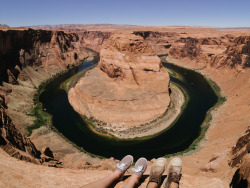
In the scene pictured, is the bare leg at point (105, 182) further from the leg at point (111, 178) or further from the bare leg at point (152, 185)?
the bare leg at point (152, 185)

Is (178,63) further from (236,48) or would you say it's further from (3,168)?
(3,168)

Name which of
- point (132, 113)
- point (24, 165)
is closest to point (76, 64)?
point (132, 113)

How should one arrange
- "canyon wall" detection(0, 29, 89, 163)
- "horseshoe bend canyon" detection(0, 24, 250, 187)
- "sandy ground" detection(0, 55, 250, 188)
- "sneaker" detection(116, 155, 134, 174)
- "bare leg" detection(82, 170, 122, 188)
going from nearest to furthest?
1. "bare leg" detection(82, 170, 122, 188)
2. "sneaker" detection(116, 155, 134, 174)
3. "sandy ground" detection(0, 55, 250, 188)
4. "horseshoe bend canyon" detection(0, 24, 250, 187)
5. "canyon wall" detection(0, 29, 89, 163)

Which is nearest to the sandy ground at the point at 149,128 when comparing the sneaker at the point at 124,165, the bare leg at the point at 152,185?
the sneaker at the point at 124,165

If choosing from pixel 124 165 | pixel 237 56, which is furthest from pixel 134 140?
pixel 237 56

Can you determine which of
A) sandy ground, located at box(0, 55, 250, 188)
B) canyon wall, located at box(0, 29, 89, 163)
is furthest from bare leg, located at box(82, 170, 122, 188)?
canyon wall, located at box(0, 29, 89, 163)

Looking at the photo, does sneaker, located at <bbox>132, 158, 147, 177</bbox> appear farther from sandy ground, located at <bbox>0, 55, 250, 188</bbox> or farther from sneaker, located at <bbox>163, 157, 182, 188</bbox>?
sneaker, located at <bbox>163, 157, 182, 188</bbox>
